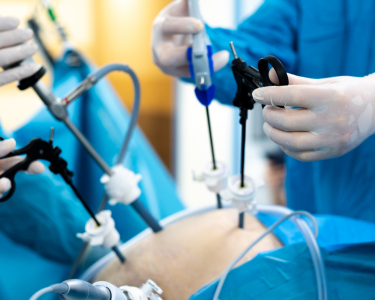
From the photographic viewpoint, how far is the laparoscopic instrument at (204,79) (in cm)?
50

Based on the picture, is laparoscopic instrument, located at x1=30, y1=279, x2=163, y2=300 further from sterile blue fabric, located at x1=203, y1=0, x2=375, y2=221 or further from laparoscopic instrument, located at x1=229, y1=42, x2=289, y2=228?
sterile blue fabric, located at x1=203, y1=0, x2=375, y2=221

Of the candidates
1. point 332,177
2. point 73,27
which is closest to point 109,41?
point 73,27

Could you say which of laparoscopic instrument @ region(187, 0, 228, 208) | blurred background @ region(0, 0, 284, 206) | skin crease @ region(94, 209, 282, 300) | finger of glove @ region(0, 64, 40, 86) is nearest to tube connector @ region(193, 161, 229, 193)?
laparoscopic instrument @ region(187, 0, 228, 208)

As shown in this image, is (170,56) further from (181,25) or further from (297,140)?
(297,140)

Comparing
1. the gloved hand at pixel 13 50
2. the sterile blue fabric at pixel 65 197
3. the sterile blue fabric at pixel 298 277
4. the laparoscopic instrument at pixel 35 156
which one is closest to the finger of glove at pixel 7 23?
the gloved hand at pixel 13 50

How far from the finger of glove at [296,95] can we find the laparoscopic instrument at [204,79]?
0.14 meters

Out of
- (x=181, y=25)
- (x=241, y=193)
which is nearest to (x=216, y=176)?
(x=241, y=193)

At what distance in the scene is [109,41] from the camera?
224 cm

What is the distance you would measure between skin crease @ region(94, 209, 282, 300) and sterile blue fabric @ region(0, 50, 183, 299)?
0.18 meters

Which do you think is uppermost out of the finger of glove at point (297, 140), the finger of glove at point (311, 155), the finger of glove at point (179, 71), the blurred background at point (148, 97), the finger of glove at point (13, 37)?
the finger of glove at point (13, 37)

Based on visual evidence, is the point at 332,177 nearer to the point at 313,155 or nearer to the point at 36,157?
the point at 313,155

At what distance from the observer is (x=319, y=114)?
39 cm

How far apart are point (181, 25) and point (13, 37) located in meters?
0.26

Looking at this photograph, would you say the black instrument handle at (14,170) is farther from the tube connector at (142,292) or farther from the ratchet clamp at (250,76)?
the ratchet clamp at (250,76)
